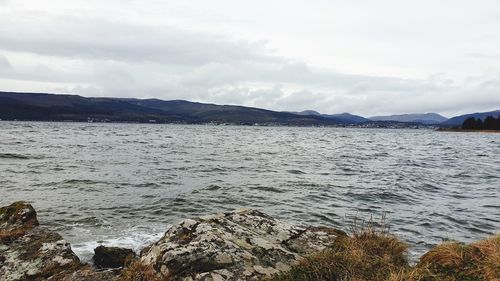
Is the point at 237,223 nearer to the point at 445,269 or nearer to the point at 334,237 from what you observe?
the point at 334,237

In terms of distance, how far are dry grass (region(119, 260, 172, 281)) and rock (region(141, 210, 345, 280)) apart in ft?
0.35

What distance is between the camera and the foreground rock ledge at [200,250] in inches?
251

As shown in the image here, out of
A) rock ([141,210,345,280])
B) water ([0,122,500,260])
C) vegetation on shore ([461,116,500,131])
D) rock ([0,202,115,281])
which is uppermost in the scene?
vegetation on shore ([461,116,500,131])

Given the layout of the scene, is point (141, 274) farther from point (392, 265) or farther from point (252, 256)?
point (392, 265)

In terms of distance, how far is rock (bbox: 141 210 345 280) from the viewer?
20.7 feet

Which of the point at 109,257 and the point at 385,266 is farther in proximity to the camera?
the point at 109,257

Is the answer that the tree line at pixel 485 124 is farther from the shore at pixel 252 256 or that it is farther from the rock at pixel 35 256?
the rock at pixel 35 256

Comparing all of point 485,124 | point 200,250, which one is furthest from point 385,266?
point 485,124

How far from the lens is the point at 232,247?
6.88 m

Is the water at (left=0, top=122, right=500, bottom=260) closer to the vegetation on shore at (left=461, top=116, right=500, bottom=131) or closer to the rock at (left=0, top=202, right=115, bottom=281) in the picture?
the rock at (left=0, top=202, right=115, bottom=281)

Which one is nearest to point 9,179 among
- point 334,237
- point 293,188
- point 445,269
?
point 293,188

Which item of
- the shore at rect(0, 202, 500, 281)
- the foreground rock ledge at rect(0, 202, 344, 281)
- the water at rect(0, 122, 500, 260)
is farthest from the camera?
the water at rect(0, 122, 500, 260)

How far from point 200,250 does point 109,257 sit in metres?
4.48

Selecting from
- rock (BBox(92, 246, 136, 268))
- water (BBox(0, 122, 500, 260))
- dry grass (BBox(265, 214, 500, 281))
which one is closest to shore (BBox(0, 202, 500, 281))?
dry grass (BBox(265, 214, 500, 281))
